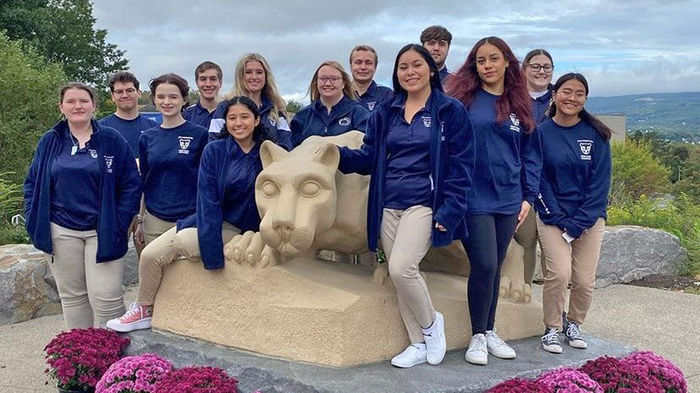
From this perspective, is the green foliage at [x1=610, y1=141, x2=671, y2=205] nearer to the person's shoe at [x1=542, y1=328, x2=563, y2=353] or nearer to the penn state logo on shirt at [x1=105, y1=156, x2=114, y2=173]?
the person's shoe at [x1=542, y1=328, x2=563, y2=353]

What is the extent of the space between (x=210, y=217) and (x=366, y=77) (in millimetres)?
1928

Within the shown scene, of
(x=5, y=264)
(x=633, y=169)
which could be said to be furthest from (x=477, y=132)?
(x=633, y=169)

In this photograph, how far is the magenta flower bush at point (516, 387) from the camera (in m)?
3.43

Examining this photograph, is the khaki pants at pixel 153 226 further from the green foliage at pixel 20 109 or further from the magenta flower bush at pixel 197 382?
the green foliage at pixel 20 109

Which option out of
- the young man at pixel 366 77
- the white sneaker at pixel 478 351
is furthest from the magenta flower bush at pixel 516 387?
the young man at pixel 366 77

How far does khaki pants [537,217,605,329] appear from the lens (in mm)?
4246

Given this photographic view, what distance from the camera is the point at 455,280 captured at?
182 inches

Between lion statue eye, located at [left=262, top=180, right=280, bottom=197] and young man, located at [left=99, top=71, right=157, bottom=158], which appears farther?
young man, located at [left=99, top=71, right=157, bottom=158]

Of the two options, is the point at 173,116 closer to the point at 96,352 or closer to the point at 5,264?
the point at 96,352

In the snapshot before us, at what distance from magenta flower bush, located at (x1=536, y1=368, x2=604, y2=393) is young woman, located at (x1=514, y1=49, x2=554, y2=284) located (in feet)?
3.84

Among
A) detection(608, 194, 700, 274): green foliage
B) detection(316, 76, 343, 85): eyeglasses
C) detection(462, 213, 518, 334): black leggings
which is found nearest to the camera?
detection(462, 213, 518, 334): black leggings

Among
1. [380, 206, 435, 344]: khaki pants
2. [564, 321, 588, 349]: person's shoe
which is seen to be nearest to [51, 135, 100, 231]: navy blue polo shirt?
[380, 206, 435, 344]: khaki pants

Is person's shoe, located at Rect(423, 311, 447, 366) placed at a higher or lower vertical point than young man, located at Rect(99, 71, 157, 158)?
lower

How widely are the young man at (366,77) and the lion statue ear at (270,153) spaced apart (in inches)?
55.3
